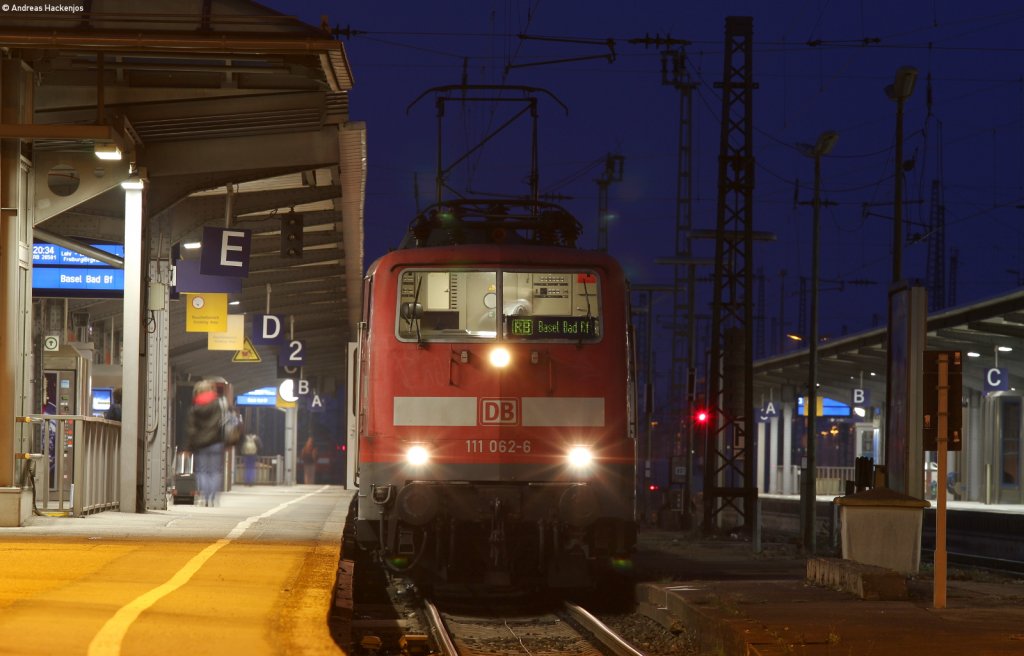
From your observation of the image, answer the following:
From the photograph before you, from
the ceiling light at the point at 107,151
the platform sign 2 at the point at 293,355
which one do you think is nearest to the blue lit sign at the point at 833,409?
the platform sign 2 at the point at 293,355

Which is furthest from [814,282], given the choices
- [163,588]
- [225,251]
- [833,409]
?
[833,409]

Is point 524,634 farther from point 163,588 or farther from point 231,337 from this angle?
point 231,337

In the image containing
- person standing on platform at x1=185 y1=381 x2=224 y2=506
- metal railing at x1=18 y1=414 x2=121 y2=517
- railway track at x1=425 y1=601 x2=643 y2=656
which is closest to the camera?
railway track at x1=425 y1=601 x2=643 y2=656

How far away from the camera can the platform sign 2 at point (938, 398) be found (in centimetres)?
1208

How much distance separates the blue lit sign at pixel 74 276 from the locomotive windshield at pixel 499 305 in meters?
7.76

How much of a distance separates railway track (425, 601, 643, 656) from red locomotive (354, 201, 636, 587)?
0.40m

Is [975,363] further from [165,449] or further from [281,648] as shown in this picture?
[281,648]

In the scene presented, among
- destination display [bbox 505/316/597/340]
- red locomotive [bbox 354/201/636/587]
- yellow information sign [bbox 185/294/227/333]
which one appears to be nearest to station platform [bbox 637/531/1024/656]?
red locomotive [bbox 354/201/636/587]

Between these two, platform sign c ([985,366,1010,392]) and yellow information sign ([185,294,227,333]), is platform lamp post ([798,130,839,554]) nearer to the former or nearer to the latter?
platform sign c ([985,366,1010,392])

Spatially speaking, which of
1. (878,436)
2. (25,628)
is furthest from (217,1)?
(878,436)

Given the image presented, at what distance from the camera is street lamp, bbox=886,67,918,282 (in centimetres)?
2366

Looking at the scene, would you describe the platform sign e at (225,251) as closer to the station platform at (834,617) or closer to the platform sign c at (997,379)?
the station platform at (834,617)

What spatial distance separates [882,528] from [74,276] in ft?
38.1

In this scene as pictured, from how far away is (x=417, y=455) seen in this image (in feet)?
44.8
